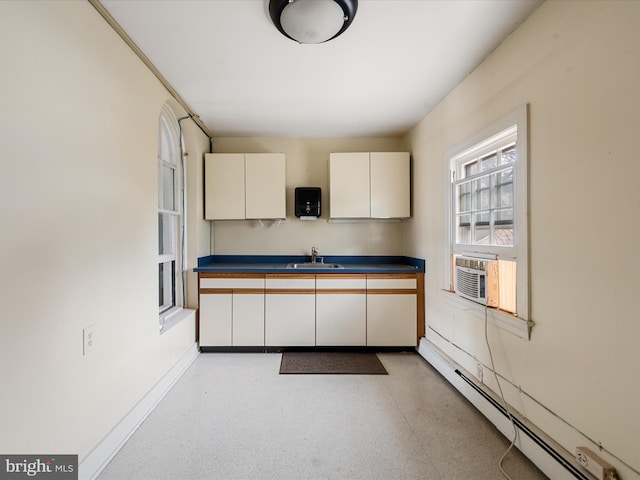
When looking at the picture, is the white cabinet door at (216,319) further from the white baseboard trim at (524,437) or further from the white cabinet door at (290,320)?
the white baseboard trim at (524,437)

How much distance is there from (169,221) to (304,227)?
1515 mm

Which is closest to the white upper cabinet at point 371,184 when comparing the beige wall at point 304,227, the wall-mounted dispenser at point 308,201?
the wall-mounted dispenser at point 308,201

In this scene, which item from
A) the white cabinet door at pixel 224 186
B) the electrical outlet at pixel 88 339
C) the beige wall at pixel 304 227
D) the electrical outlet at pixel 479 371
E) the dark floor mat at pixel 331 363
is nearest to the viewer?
the electrical outlet at pixel 88 339

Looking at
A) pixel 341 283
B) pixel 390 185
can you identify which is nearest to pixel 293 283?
pixel 341 283

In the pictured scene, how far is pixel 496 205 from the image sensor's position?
6.51ft

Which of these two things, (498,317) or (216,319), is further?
(216,319)

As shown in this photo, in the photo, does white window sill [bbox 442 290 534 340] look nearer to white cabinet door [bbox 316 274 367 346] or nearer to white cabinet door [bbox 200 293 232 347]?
white cabinet door [bbox 316 274 367 346]

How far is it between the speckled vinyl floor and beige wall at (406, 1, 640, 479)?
0.47 metres

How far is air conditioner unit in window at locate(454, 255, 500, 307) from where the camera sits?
1865 mm

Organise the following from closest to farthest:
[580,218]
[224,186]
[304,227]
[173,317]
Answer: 1. [580,218]
2. [173,317]
3. [224,186]
4. [304,227]

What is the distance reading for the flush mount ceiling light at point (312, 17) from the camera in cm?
141

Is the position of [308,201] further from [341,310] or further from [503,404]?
[503,404]

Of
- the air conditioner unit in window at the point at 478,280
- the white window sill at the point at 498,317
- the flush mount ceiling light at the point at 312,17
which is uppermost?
the flush mount ceiling light at the point at 312,17

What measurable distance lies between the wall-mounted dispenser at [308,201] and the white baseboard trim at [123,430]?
1972mm
